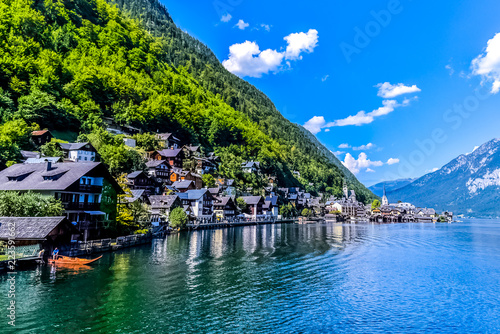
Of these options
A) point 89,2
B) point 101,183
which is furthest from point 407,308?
point 89,2

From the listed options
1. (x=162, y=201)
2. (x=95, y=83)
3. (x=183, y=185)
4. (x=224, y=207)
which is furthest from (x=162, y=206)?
(x=95, y=83)

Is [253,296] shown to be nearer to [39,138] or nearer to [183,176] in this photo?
[39,138]

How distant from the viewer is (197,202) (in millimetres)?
94125

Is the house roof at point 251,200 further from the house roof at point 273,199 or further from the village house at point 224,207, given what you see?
the village house at point 224,207

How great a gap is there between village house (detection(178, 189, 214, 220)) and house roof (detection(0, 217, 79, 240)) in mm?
59490

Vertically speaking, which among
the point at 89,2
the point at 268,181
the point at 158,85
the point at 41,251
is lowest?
the point at 41,251

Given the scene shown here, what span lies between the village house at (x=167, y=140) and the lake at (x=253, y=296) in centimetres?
8533

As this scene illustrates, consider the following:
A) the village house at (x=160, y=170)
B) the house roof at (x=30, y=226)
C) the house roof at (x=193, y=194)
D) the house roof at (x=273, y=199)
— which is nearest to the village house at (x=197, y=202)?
the house roof at (x=193, y=194)

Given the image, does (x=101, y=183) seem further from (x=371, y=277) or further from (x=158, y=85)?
(x=158, y=85)

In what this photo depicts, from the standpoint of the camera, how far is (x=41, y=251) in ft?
102

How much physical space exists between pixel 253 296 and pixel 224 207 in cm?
8561

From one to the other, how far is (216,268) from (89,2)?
19217 centimetres

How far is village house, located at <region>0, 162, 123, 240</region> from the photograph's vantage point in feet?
129

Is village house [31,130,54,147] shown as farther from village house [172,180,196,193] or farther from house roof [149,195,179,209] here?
village house [172,180,196,193]
